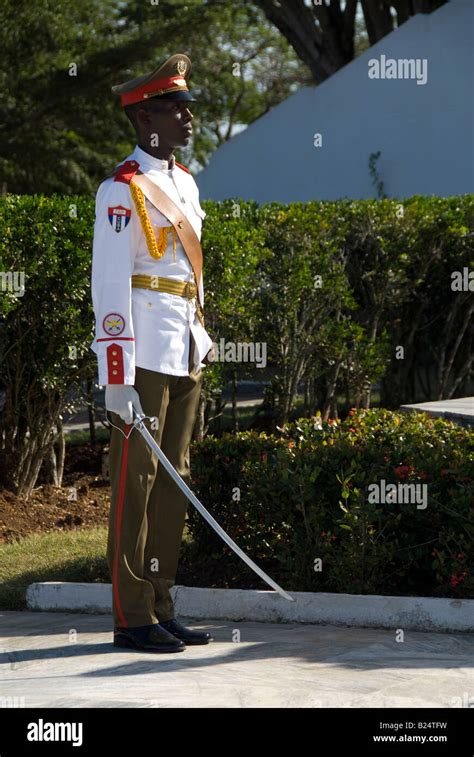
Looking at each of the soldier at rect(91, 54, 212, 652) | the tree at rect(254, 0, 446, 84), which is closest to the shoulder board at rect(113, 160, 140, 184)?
the soldier at rect(91, 54, 212, 652)

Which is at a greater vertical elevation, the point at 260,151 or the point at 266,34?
the point at 266,34

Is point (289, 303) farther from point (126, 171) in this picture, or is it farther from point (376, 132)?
point (376, 132)

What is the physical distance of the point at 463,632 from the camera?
5.34m

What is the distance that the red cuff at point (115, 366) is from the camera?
16.1ft

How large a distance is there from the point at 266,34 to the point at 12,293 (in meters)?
33.6

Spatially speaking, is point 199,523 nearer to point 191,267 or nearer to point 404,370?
point 191,267

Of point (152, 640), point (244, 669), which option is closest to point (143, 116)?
point (152, 640)

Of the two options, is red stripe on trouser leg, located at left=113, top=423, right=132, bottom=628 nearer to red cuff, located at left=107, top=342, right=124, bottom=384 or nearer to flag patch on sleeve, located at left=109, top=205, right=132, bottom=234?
red cuff, located at left=107, top=342, right=124, bottom=384

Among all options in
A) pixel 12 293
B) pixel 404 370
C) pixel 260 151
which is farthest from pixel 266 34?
pixel 12 293

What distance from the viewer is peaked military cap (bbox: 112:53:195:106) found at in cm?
517

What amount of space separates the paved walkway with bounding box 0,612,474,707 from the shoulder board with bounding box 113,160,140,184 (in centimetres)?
201

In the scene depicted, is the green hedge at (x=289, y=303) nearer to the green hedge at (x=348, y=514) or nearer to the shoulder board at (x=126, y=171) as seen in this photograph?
the green hedge at (x=348, y=514)

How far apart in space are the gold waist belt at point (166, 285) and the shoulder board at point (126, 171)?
0.41 meters

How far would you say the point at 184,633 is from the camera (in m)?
5.26
